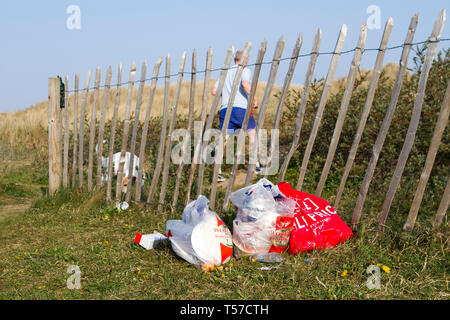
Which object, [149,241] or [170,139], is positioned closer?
[149,241]

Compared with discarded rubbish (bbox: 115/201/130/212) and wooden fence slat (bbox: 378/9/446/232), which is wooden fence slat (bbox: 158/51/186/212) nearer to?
discarded rubbish (bbox: 115/201/130/212)

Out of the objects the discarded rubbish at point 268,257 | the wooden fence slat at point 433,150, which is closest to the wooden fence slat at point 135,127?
the discarded rubbish at point 268,257

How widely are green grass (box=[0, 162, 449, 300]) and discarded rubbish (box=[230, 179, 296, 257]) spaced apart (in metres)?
0.14

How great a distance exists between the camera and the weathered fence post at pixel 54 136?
6.94 m

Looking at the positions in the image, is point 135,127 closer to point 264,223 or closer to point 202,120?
point 202,120

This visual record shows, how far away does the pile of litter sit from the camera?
3869 millimetres

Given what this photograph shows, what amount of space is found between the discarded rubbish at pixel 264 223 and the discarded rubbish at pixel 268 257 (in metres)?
0.06

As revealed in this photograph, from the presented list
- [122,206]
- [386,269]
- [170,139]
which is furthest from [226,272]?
[122,206]

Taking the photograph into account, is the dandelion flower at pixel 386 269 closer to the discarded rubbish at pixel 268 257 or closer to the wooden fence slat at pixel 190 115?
the discarded rubbish at pixel 268 257

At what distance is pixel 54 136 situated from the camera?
7012 millimetres

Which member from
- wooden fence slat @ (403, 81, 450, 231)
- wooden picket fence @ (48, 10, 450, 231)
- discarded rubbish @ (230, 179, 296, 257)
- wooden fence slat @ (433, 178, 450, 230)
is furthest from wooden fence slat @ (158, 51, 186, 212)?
wooden fence slat @ (433, 178, 450, 230)

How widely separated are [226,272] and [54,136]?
428 centimetres

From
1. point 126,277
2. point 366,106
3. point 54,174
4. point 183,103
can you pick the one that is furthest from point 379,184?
point 183,103
